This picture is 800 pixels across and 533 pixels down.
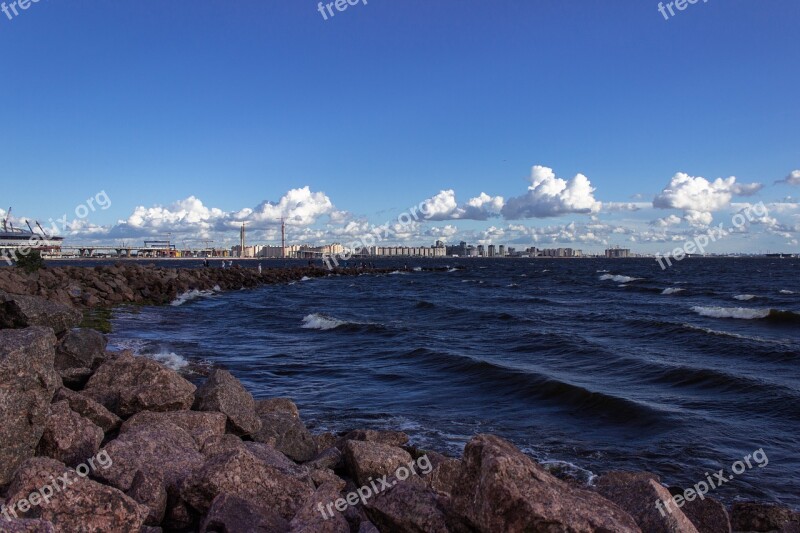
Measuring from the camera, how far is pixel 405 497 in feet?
16.2

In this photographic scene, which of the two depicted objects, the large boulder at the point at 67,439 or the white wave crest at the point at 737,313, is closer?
the large boulder at the point at 67,439

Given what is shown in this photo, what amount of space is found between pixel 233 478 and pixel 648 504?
3.71 metres

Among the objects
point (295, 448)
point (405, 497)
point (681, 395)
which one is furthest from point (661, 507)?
point (681, 395)

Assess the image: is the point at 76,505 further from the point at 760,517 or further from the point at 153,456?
the point at 760,517

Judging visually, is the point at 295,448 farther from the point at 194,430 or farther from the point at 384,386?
the point at 384,386

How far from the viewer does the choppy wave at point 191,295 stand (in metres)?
39.8

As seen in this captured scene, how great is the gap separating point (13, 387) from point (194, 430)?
2312mm

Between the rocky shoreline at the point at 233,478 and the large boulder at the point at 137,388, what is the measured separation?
0.02 m

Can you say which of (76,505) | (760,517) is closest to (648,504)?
(760,517)

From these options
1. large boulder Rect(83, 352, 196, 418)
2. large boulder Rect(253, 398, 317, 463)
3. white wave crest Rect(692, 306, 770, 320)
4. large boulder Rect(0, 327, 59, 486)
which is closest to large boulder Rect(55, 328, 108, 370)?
large boulder Rect(83, 352, 196, 418)

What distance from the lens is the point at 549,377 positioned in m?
16.1

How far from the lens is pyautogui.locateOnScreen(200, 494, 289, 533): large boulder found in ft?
16.1

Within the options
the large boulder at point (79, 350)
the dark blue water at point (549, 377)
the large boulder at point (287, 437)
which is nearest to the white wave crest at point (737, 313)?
the dark blue water at point (549, 377)

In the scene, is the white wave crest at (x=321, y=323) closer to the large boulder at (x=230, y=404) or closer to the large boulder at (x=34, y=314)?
the large boulder at (x=34, y=314)
